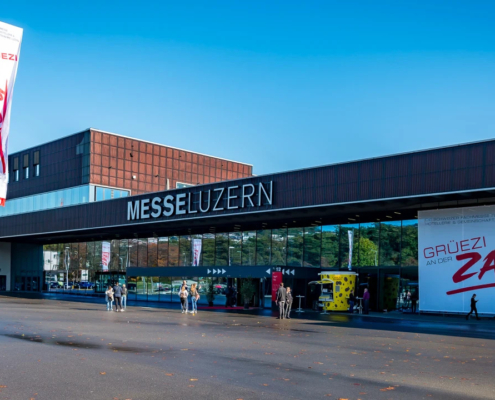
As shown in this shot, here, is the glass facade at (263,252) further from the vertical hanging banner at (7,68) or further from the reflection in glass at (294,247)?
the vertical hanging banner at (7,68)

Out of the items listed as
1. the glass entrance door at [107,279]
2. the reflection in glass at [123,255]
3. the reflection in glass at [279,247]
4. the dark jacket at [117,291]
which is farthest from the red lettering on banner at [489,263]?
the glass entrance door at [107,279]

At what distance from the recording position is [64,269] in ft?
220

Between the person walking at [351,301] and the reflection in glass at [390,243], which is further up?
the reflection in glass at [390,243]

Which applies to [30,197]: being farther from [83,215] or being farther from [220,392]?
[220,392]

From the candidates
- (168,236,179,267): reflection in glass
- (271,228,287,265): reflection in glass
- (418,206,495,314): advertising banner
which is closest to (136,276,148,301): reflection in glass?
(168,236,179,267): reflection in glass

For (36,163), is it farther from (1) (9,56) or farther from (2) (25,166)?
(1) (9,56)

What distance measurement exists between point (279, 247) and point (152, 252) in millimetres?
15957

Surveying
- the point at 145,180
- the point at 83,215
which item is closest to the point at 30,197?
the point at 145,180

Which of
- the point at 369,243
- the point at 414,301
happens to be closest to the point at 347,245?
the point at 369,243

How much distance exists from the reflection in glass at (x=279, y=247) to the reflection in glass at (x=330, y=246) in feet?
12.0

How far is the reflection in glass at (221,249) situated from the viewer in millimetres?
50062

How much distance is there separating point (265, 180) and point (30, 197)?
37.8 m

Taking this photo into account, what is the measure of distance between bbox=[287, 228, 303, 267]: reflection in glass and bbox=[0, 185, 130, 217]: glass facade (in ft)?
73.5

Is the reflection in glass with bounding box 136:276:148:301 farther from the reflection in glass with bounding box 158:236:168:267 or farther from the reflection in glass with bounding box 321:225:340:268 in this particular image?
the reflection in glass with bounding box 321:225:340:268
